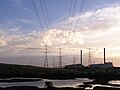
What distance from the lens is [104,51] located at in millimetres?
162375

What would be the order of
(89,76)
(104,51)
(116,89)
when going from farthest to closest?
(104,51), (89,76), (116,89)

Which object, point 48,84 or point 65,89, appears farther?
point 48,84

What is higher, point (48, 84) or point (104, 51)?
point (104, 51)

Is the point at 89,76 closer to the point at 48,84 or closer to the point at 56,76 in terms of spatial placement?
the point at 56,76

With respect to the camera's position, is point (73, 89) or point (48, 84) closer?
point (73, 89)

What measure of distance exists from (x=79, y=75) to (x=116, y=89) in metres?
70.9

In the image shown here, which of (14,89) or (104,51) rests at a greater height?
(104,51)

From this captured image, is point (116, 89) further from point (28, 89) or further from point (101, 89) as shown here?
point (28, 89)

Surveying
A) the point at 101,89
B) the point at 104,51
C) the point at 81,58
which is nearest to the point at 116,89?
the point at 101,89

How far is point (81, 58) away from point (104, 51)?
83.9ft

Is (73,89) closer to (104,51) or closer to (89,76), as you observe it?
(89,76)

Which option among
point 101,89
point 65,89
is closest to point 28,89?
point 65,89

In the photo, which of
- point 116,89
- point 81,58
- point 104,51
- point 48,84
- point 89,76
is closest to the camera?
point 116,89

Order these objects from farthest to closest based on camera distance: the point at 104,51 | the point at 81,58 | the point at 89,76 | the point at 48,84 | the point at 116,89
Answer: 1. the point at 81,58
2. the point at 104,51
3. the point at 89,76
4. the point at 48,84
5. the point at 116,89
